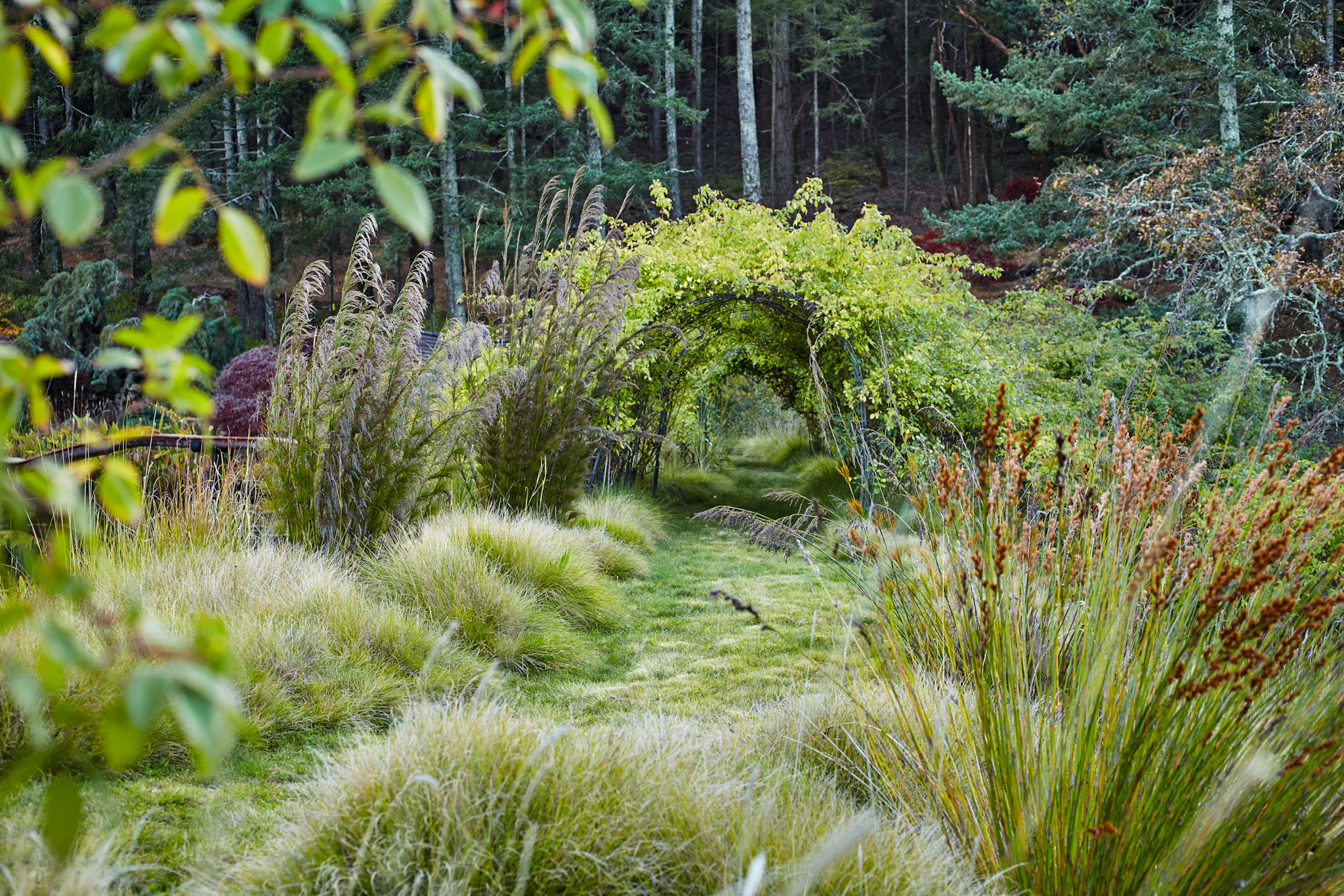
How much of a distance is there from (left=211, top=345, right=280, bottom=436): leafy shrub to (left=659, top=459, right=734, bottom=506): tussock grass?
3879 millimetres

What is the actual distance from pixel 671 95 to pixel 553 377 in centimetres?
1178

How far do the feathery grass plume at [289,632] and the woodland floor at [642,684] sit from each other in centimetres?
14

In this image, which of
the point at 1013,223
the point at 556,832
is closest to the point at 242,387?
the point at 556,832

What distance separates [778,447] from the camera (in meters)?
12.2

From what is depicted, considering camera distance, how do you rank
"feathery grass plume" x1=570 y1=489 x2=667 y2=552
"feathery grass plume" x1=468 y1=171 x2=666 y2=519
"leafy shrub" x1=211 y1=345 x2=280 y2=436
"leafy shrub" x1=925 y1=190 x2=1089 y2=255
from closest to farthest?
"feathery grass plume" x1=468 y1=171 x2=666 y2=519 < "feathery grass plume" x1=570 y1=489 x2=667 y2=552 < "leafy shrub" x1=211 y1=345 x2=280 y2=436 < "leafy shrub" x1=925 y1=190 x2=1089 y2=255

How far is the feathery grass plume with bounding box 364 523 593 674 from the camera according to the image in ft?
11.4

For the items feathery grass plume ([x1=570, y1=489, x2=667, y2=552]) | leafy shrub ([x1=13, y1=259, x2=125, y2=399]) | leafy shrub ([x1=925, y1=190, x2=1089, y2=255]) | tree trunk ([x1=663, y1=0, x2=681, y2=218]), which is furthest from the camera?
tree trunk ([x1=663, y1=0, x2=681, y2=218])

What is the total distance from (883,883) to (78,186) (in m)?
1.52

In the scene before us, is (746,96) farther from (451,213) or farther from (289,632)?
(289,632)

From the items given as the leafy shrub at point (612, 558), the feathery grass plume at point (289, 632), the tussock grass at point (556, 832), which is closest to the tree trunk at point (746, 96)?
the leafy shrub at point (612, 558)

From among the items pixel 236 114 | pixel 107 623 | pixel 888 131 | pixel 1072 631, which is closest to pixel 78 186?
pixel 107 623

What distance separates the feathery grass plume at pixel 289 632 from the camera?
2.60 meters

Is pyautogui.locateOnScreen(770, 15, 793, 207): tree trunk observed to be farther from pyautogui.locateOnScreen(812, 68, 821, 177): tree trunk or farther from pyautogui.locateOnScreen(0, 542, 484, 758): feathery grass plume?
pyautogui.locateOnScreen(0, 542, 484, 758): feathery grass plume

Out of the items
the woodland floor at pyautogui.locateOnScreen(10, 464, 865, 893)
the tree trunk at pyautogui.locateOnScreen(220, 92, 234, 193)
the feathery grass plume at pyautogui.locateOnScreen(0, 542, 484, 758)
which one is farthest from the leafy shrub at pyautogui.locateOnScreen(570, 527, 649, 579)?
the tree trunk at pyautogui.locateOnScreen(220, 92, 234, 193)
